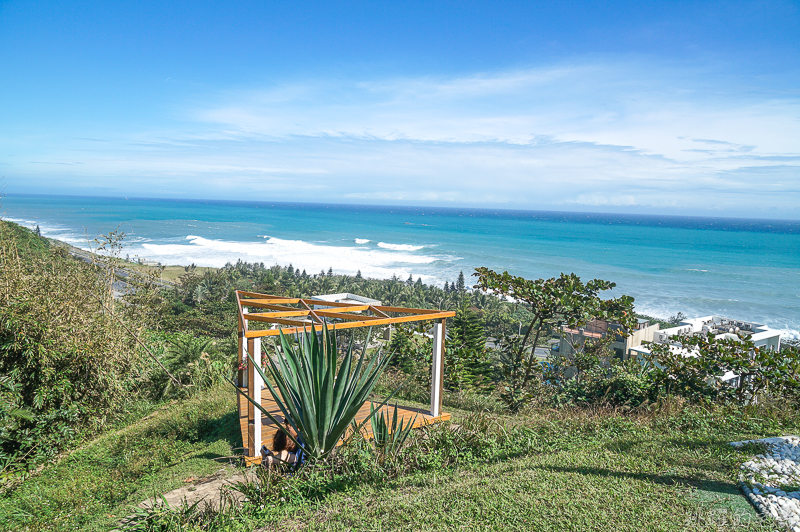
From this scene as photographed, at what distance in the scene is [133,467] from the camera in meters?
4.57

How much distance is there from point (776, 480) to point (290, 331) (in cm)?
409

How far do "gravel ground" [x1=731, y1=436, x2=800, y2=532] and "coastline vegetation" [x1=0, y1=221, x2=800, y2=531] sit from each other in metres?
0.14

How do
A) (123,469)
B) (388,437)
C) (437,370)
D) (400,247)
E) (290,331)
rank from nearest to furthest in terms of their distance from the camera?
(388,437)
(290,331)
(123,469)
(437,370)
(400,247)

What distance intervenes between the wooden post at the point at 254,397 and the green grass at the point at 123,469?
1.74 ft

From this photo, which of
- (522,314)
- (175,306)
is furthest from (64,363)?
(522,314)

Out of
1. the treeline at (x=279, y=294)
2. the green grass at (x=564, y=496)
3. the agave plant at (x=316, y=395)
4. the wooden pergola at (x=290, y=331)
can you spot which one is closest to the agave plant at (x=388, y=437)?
the agave plant at (x=316, y=395)

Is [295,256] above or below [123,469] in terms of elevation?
below

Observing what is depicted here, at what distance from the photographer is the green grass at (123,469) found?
376 centimetres

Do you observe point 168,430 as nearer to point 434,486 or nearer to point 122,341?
point 122,341

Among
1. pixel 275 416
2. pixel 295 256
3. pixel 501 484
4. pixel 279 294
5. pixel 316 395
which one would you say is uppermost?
pixel 316 395

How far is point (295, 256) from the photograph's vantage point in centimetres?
6562

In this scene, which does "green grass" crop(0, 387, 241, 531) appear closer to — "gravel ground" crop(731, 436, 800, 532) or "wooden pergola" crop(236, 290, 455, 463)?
"wooden pergola" crop(236, 290, 455, 463)

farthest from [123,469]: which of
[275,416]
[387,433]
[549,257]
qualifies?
[549,257]

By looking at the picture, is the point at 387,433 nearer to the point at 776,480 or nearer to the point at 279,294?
the point at 776,480
